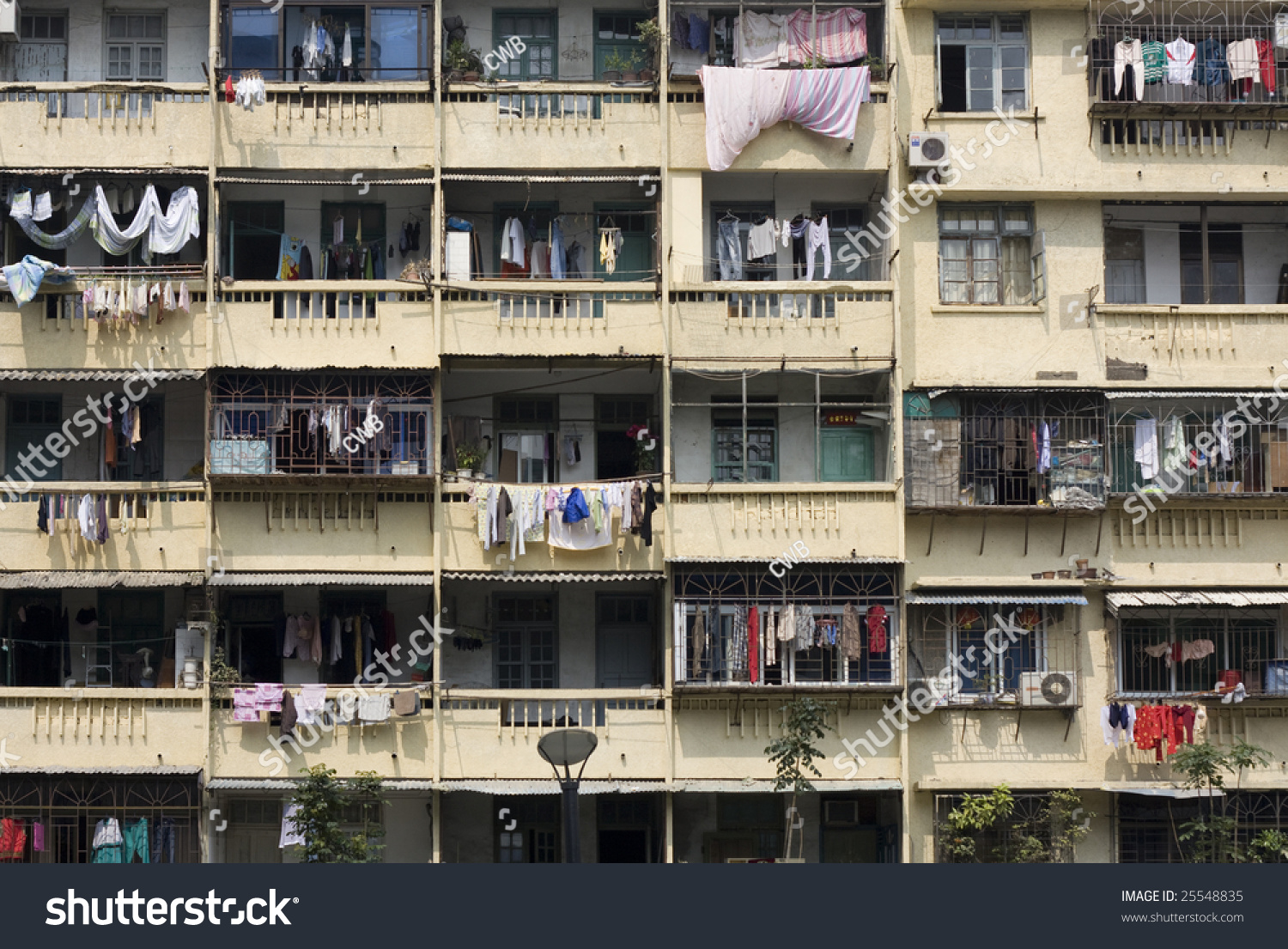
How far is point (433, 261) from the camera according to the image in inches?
1005

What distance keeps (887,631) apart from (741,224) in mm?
6833

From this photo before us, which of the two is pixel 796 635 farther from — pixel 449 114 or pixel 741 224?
pixel 449 114

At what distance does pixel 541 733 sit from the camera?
24.7 m

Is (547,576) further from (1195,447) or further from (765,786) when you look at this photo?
(1195,447)

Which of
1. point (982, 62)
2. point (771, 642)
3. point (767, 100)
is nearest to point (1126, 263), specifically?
point (982, 62)

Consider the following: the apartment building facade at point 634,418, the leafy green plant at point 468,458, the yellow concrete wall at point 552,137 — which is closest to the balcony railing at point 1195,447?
the apartment building facade at point 634,418

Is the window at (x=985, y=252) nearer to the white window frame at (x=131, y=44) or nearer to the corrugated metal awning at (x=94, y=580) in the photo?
the corrugated metal awning at (x=94, y=580)

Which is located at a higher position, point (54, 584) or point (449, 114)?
point (449, 114)

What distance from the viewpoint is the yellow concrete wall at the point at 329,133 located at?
Result: 84.7 ft

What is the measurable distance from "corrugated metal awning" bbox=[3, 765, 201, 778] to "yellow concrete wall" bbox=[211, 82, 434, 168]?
29.2 feet

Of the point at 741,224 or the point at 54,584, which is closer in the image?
the point at 54,584

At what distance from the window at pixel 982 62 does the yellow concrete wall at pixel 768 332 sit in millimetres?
3528

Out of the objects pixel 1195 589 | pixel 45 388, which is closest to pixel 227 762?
pixel 45 388

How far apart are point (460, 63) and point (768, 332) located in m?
6.23
